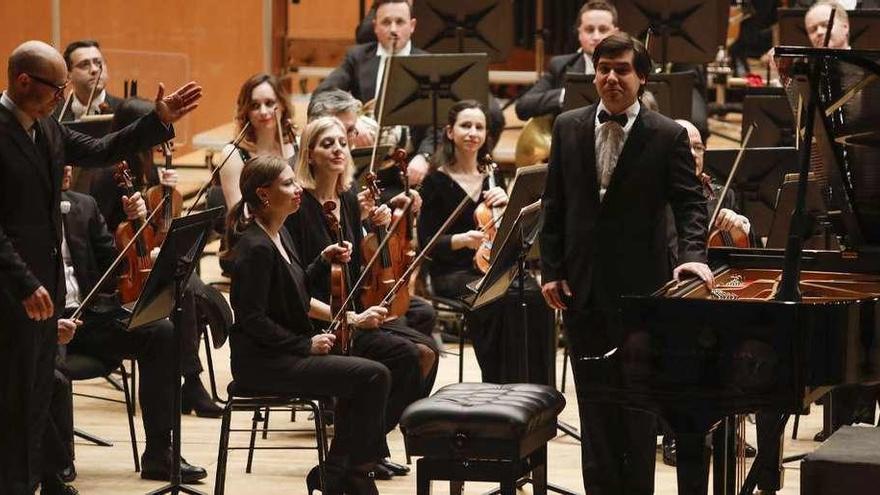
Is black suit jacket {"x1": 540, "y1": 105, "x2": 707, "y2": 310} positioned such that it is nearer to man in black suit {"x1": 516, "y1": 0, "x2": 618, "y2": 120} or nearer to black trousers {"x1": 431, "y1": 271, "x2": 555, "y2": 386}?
black trousers {"x1": 431, "y1": 271, "x2": 555, "y2": 386}

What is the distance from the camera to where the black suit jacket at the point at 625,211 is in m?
4.19

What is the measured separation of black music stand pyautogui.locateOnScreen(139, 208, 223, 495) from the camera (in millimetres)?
4352

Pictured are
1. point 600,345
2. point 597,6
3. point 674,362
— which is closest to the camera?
point 674,362

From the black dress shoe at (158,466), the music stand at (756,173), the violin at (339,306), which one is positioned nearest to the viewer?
the violin at (339,306)

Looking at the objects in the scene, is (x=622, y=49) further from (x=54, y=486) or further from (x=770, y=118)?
(x=770, y=118)

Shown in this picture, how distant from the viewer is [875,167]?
4016 millimetres

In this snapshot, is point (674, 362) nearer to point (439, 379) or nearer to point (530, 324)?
point (530, 324)

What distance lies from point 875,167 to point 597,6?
338 centimetres

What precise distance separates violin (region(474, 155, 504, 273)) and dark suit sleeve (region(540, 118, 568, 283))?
1.48m

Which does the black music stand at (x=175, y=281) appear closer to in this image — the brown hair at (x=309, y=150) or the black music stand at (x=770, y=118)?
the brown hair at (x=309, y=150)

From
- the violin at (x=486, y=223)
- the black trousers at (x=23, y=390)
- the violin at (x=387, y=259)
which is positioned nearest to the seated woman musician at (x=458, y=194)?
the violin at (x=486, y=223)

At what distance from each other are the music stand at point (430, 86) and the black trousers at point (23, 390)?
2.72 metres

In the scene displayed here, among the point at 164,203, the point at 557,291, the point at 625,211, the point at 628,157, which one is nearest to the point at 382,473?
the point at 557,291

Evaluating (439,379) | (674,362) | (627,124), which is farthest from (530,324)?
(674,362)
